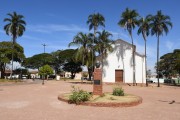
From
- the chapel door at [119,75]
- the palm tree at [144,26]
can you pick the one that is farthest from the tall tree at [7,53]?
the palm tree at [144,26]

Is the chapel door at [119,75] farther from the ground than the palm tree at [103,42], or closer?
closer

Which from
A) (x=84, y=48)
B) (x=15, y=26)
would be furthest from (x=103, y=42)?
(x=15, y=26)

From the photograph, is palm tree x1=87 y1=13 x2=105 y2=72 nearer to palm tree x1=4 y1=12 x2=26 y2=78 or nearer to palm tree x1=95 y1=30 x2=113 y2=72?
palm tree x1=95 y1=30 x2=113 y2=72

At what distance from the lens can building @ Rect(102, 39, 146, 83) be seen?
44094mm

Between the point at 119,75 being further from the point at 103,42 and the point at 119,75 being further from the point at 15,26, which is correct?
the point at 15,26

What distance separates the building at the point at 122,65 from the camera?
4409 cm

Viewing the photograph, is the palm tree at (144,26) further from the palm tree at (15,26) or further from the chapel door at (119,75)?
the palm tree at (15,26)

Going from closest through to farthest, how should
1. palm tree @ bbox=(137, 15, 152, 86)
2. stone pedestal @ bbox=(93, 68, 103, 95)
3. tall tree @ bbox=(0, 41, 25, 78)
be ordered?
1. stone pedestal @ bbox=(93, 68, 103, 95)
2. palm tree @ bbox=(137, 15, 152, 86)
3. tall tree @ bbox=(0, 41, 25, 78)

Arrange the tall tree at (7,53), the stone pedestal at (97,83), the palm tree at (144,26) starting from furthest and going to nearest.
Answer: the tall tree at (7,53), the palm tree at (144,26), the stone pedestal at (97,83)

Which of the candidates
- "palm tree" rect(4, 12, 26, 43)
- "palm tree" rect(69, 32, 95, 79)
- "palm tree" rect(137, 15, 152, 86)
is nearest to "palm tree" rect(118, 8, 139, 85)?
"palm tree" rect(137, 15, 152, 86)

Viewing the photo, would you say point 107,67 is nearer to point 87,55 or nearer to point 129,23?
point 87,55

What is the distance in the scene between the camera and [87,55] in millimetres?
44031

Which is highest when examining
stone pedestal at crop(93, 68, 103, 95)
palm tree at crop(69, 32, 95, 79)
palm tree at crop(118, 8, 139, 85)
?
palm tree at crop(118, 8, 139, 85)

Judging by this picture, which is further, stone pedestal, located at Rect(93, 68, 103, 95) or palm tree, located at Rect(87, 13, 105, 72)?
palm tree, located at Rect(87, 13, 105, 72)
